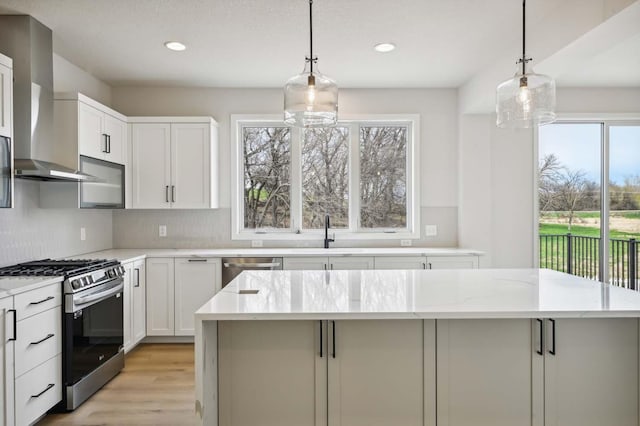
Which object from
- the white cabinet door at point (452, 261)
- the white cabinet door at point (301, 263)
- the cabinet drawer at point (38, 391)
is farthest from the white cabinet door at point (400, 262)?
the cabinet drawer at point (38, 391)

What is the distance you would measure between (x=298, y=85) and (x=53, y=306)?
203 centimetres

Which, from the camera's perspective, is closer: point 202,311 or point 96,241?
point 202,311

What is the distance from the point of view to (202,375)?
1.70 m

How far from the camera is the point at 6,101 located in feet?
8.13

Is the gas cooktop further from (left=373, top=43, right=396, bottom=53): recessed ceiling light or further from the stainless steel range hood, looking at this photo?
(left=373, top=43, right=396, bottom=53): recessed ceiling light

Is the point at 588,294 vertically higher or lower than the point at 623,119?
lower

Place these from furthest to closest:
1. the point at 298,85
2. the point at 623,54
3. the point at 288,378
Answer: the point at 623,54 → the point at 298,85 → the point at 288,378

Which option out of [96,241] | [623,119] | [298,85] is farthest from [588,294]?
[96,241]

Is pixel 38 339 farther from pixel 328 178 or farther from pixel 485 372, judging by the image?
pixel 328 178

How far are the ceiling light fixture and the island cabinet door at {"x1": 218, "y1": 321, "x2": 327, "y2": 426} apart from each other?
1483mm

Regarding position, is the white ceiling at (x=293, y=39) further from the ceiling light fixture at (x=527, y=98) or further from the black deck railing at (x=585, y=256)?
the black deck railing at (x=585, y=256)

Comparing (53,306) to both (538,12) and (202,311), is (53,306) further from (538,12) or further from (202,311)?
(538,12)

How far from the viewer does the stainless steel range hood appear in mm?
2725

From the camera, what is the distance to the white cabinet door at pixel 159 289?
3.89 meters
